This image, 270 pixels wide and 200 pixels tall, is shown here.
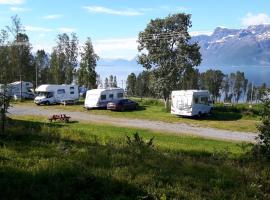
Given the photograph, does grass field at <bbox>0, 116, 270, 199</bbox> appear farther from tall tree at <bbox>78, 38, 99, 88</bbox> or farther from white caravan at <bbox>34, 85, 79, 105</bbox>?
tall tree at <bbox>78, 38, 99, 88</bbox>

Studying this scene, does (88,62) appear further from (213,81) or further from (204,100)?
(213,81)

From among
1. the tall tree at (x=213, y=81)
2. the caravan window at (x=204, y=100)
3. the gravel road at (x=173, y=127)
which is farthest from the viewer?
the tall tree at (x=213, y=81)

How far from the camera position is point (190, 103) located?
45188 mm

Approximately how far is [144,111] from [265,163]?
3997cm

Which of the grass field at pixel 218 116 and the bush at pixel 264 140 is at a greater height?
the bush at pixel 264 140

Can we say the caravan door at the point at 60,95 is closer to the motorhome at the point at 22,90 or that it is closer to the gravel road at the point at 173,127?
the motorhome at the point at 22,90

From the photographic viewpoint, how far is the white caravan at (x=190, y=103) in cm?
4528

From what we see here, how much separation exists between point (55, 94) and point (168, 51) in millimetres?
16188

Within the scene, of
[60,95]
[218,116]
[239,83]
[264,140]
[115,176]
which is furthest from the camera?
[239,83]


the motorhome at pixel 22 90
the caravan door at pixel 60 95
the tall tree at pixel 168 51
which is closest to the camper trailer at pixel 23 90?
the motorhome at pixel 22 90

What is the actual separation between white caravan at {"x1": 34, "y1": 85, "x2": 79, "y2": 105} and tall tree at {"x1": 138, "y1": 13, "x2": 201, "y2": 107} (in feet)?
36.0

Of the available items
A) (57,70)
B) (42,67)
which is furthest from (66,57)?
(42,67)

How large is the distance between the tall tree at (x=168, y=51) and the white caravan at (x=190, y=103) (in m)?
8.12

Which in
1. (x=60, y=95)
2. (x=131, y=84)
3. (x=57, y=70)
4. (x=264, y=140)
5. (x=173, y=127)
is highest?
(x=57, y=70)
